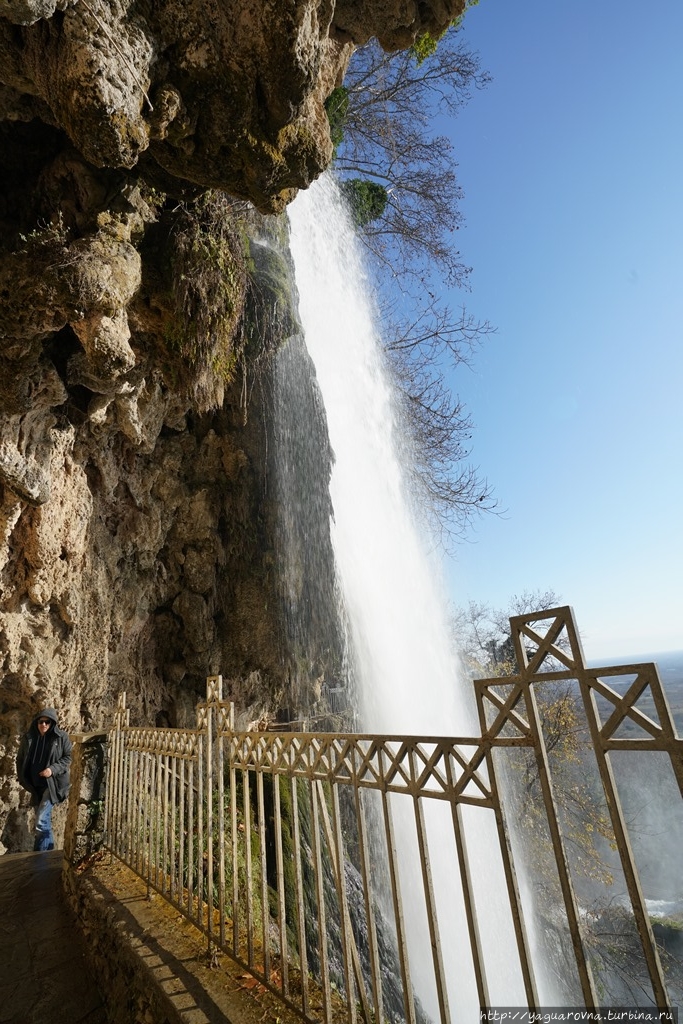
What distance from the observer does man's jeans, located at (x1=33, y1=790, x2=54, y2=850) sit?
648 cm

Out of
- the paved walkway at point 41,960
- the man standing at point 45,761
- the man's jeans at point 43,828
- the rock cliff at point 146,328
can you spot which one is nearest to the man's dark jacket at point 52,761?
the man standing at point 45,761

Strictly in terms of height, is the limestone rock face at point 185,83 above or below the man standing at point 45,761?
above

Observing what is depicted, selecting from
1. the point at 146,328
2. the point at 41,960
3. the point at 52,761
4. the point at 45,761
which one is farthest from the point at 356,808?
the point at 146,328

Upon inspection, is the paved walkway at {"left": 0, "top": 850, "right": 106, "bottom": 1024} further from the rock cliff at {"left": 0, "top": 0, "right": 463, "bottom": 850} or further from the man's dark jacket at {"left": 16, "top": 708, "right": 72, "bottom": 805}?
the rock cliff at {"left": 0, "top": 0, "right": 463, "bottom": 850}

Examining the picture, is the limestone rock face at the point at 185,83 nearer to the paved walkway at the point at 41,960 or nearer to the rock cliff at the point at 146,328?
the rock cliff at the point at 146,328

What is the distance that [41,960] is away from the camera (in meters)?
3.76

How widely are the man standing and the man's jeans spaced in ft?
0.37

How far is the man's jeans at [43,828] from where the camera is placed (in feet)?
21.3

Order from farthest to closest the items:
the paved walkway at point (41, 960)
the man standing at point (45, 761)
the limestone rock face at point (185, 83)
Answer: the man standing at point (45, 761)
the limestone rock face at point (185, 83)
the paved walkway at point (41, 960)

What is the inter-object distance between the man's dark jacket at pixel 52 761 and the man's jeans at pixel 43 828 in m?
0.26

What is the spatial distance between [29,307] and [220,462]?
17.6 ft

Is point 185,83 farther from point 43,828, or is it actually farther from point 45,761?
point 43,828

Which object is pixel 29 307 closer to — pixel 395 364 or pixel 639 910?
pixel 639 910

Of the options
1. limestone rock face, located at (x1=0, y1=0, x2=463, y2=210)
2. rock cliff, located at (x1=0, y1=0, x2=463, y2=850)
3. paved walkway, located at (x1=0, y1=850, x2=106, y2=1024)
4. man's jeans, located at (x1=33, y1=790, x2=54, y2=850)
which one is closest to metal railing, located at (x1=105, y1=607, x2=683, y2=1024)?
paved walkway, located at (x1=0, y1=850, x2=106, y2=1024)
